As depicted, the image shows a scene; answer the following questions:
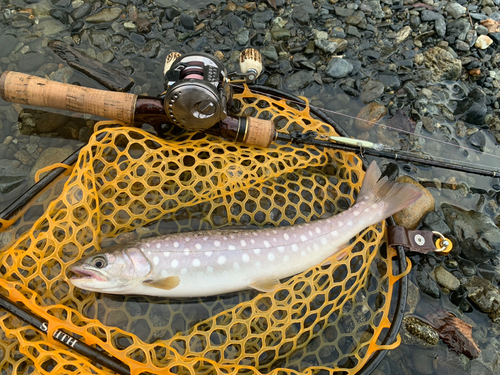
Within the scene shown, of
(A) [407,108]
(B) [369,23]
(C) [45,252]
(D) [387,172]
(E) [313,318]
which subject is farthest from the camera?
(B) [369,23]

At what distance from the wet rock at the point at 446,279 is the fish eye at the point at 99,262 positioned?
10.7ft

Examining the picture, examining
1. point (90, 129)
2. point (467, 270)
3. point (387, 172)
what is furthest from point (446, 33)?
point (90, 129)

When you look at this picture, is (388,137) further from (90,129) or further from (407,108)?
(90,129)

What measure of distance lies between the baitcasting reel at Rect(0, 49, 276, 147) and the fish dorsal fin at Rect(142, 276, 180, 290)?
4.31ft

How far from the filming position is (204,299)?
3207 millimetres

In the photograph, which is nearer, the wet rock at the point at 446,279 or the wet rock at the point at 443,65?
the wet rock at the point at 446,279

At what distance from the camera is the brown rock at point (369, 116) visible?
13.8 ft

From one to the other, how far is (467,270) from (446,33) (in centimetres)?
324

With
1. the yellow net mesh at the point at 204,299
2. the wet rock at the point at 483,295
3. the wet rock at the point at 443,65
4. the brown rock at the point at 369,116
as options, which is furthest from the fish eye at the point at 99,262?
the wet rock at the point at 443,65

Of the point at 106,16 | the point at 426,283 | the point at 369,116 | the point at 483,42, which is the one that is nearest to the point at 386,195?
the point at 426,283

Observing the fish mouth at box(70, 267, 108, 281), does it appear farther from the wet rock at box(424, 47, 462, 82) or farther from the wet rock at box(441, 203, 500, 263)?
the wet rock at box(424, 47, 462, 82)

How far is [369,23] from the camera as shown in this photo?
4.64 meters

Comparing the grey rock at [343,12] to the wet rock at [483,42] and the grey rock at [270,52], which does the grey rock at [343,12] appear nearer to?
the grey rock at [270,52]

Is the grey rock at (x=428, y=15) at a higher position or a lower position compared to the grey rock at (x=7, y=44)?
higher
